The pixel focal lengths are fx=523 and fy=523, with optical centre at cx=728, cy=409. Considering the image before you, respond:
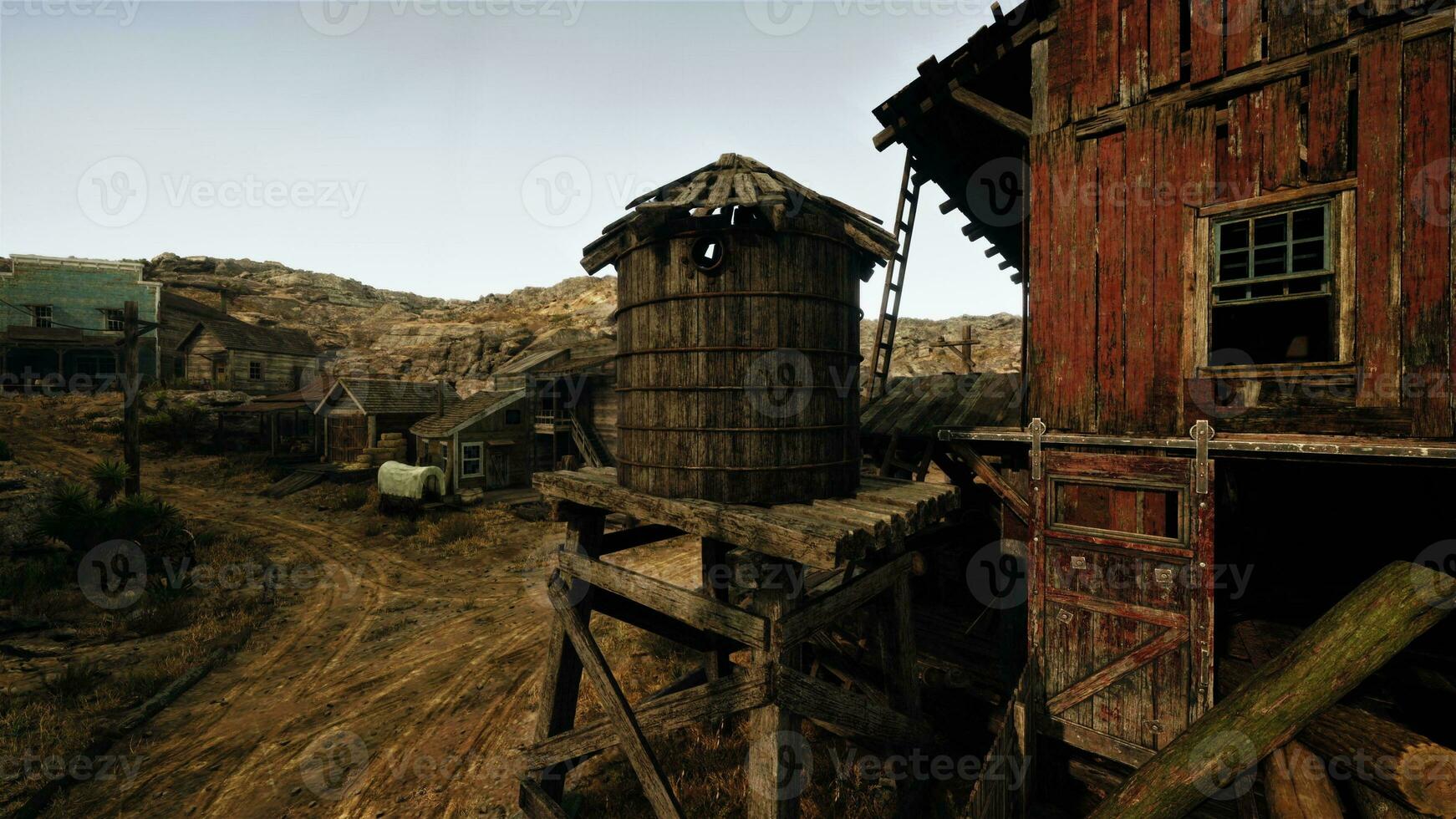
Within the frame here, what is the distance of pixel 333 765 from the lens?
247 inches

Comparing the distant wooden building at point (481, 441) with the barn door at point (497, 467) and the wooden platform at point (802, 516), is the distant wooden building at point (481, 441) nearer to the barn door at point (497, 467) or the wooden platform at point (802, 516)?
the barn door at point (497, 467)

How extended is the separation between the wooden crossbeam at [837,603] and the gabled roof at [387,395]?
2350cm

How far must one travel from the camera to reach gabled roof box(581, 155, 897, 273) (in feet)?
13.7

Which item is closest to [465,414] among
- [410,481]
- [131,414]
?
[410,481]

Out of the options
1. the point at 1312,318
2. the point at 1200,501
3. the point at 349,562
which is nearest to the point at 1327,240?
the point at 1200,501

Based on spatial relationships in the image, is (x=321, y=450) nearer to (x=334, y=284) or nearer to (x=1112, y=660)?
(x=1112, y=660)

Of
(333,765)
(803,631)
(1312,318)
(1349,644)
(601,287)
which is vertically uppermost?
(601,287)

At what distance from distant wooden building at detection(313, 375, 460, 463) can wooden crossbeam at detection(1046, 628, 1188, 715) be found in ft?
78.4

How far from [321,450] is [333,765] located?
2525 cm

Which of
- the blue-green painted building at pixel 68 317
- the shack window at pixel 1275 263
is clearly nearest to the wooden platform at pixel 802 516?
the shack window at pixel 1275 263

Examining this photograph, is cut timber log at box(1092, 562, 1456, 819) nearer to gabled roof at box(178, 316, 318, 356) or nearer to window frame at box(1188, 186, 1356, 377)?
window frame at box(1188, 186, 1356, 377)

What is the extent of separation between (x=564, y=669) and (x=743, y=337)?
12.7 feet

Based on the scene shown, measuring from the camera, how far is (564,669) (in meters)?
5.34

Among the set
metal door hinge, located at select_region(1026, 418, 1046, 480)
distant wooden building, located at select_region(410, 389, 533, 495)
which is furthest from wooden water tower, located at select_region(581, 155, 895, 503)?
distant wooden building, located at select_region(410, 389, 533, 495)
